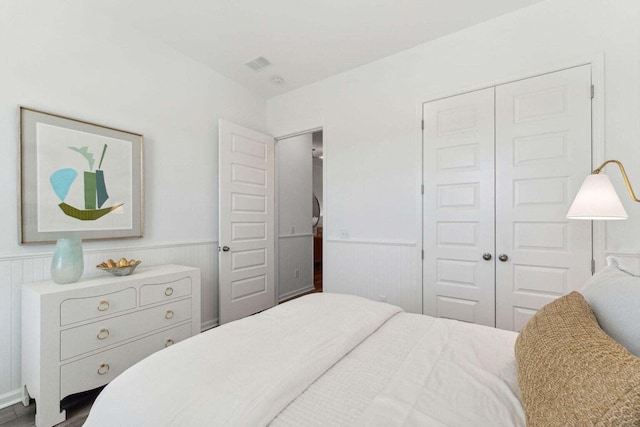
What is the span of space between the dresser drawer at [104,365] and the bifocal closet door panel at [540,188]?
2.68m

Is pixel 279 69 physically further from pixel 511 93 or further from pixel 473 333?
pixel 473 333

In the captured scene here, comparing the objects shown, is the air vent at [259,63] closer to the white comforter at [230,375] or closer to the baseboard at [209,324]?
the white comforter at [230,375]

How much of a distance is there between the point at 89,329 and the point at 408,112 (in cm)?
301

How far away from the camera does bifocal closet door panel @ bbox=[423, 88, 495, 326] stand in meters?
2.37

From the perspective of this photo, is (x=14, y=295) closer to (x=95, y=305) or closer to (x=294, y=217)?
(x=95, y=305)

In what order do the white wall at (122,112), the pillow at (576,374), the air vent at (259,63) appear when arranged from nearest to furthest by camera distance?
the pillow at (576,374) → the white wall at (122,112) → the air vent at (259,63)

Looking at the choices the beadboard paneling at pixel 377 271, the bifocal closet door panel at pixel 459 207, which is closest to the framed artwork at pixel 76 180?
the beadboard paneling at pixel 377 271

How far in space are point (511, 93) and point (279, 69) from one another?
2218mm

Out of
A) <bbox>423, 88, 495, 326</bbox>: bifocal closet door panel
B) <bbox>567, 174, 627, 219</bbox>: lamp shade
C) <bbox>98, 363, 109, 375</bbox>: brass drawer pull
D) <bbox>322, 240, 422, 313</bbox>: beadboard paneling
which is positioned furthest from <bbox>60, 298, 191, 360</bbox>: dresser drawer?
<bbox>567, 174, 627, 219</bbox>: lamp shade

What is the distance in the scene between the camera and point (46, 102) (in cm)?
199

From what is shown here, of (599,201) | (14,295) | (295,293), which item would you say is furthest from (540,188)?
(14,295)

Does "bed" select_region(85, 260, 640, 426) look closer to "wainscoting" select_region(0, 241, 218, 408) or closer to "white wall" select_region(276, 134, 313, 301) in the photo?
"wainscoting" select_region(0, 241, 218, 408)

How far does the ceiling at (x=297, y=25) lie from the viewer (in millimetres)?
2211

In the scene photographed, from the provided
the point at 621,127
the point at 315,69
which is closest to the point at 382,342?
the point at 621,127
